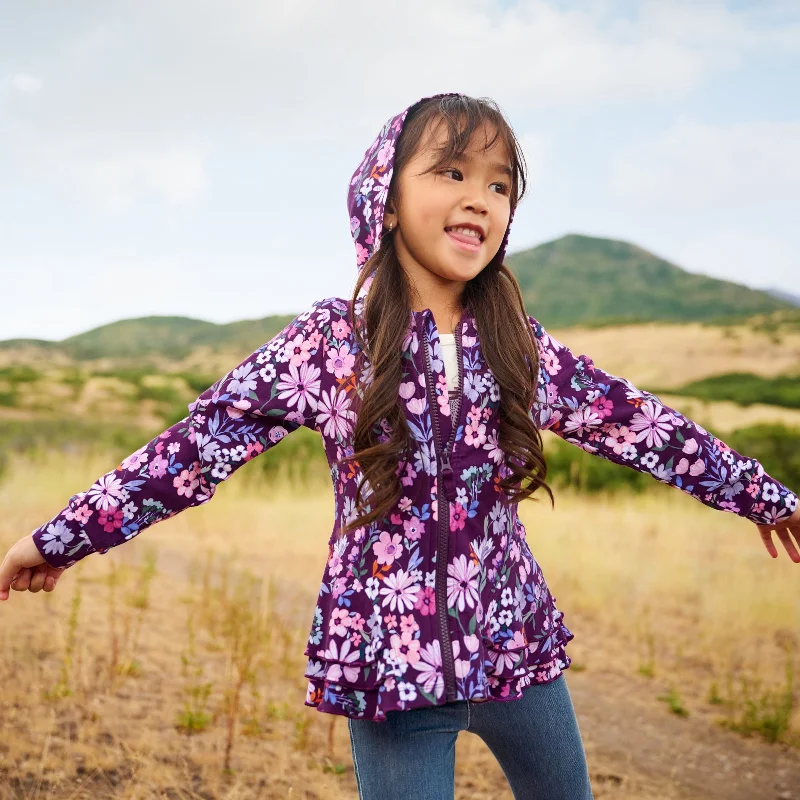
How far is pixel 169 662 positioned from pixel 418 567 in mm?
2963

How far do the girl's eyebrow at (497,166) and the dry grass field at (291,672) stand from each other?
2055 millimetres

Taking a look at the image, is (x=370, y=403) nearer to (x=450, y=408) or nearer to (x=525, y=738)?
(x=450, y=408)

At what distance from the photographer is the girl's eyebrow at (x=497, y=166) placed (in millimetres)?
1857

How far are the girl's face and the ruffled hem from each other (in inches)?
31.8

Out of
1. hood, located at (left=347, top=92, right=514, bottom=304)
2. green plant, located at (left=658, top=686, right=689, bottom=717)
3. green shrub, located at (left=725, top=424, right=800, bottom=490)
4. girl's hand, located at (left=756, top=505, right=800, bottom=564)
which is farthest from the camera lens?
green shrub, located at (left=725, top=424, right=800, bottom=490)

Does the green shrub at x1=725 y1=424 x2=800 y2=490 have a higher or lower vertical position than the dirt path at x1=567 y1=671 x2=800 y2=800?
higher

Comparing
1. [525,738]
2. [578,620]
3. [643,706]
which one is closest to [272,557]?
[578,620]

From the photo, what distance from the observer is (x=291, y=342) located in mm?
1812

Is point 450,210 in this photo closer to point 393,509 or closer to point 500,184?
point 500,184

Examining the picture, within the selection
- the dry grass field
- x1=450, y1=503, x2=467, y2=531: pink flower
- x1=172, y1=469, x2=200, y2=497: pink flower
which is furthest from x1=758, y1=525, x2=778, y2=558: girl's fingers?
the dry grass field

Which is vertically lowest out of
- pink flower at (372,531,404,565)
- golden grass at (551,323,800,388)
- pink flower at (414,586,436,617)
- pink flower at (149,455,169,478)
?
pink flower at (414,586,436,617)

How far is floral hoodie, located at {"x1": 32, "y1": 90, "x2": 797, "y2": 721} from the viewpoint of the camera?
5.35 ft

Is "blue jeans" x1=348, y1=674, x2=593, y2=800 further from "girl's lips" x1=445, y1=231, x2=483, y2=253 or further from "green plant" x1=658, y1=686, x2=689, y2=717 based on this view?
"green plant" x1=658, y1=686, x2=689, y2=717

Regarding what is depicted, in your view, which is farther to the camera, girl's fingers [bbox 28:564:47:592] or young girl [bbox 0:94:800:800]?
girl's fingers [bbox 28:564:47:592]
